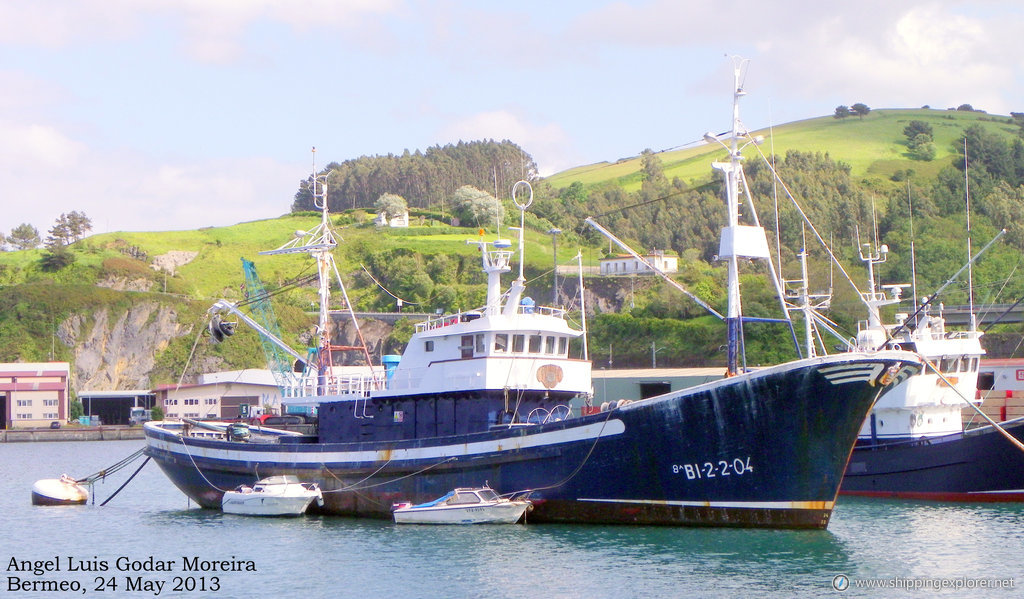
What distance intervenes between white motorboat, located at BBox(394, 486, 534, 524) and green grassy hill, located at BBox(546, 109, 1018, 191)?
379 feet

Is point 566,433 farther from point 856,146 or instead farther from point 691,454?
point 856,146

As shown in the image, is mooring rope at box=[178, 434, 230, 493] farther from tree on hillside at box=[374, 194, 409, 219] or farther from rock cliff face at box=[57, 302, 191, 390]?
tree on hillside at box=[374, 194, 409, 219]

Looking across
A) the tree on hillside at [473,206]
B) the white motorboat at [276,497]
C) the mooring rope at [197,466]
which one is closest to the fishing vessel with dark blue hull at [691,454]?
the white motorboat at [276,497]

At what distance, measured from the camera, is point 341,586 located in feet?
72.6

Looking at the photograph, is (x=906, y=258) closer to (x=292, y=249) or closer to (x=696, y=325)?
(x=696, y=325)

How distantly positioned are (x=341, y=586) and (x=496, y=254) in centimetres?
1185

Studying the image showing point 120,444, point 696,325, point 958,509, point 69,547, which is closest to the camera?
point 69,547

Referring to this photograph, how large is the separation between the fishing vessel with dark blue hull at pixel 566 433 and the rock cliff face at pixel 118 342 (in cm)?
7951

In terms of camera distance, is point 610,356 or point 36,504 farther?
point 610,356

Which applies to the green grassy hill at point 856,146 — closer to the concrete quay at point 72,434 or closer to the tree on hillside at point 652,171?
the tree on hillside at point 652,171

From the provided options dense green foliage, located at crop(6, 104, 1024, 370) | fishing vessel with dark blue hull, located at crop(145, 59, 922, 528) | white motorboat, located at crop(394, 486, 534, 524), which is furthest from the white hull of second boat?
dense green foliage, located at crop(6, 104, 1024, 370)

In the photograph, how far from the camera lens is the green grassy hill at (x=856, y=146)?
153 metres

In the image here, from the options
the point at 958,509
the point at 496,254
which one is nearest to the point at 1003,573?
the point at 958,509

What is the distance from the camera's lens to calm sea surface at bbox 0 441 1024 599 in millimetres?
21719
